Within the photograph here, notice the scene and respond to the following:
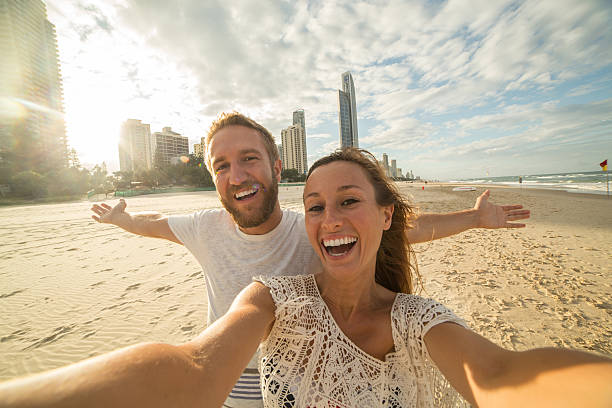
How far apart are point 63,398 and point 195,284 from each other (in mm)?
5512

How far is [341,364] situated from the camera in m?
1.39

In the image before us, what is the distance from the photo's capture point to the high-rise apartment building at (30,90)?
3845 centimetres

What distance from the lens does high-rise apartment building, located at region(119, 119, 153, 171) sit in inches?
3999

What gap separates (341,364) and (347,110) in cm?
7775

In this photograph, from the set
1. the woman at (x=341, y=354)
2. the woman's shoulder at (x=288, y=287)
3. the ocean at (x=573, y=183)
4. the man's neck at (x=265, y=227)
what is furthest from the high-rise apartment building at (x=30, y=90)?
the ocean at (x=573, y=183)

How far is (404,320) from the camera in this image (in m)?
1.45

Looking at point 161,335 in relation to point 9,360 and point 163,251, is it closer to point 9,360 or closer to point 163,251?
point 9,360

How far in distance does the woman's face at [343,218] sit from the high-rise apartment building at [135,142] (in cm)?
12168

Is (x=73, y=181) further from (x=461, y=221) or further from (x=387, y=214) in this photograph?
(x=461, y=221)

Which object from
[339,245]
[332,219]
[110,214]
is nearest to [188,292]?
[110,214]

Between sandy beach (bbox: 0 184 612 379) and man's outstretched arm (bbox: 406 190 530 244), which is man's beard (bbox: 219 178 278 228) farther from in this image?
sandy beach (bbox: 0 184 612 379)

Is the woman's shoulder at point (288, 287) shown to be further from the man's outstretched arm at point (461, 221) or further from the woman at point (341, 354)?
the man's outstretched arm at point (461, 221)

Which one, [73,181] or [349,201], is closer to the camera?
[349,201]

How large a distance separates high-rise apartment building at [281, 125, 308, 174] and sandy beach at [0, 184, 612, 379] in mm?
88676
